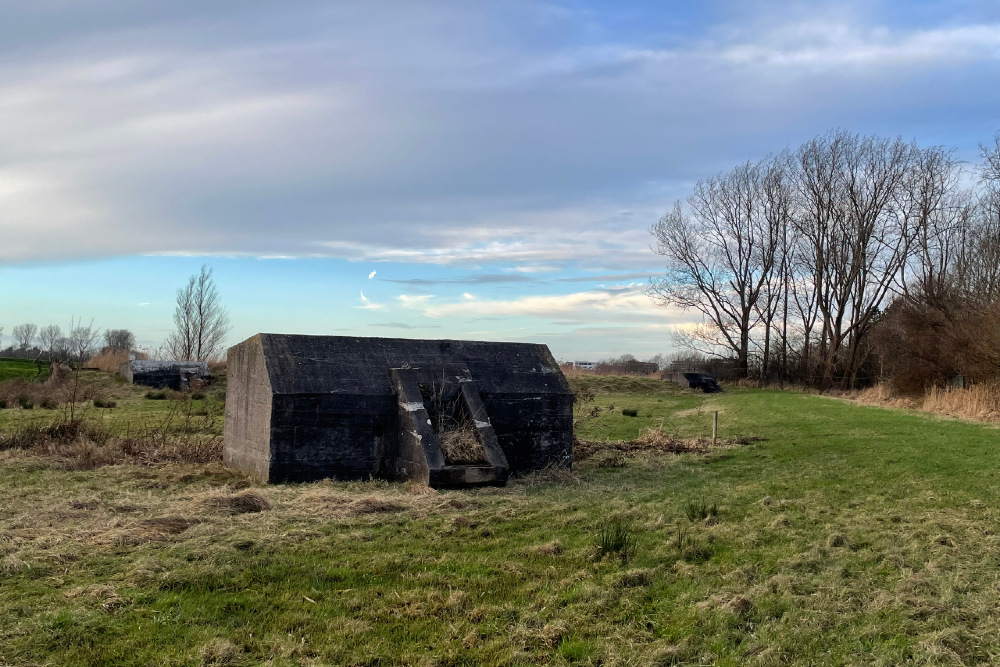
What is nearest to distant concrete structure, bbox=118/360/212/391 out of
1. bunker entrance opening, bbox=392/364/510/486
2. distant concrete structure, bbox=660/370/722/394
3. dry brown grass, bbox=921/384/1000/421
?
bunker entrance opening, bbox=392/364/510/486

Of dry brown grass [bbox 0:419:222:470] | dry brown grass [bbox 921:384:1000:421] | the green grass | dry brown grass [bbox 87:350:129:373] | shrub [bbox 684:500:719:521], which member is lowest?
shrub [bbox 684:500:719:521]

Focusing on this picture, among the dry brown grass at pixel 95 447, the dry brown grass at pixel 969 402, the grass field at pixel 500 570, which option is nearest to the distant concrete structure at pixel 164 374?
the dry brown grass at pixel 95 447

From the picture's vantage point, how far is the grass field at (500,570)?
450cm

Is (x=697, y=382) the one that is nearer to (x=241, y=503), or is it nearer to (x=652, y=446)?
(x=652, y=446)

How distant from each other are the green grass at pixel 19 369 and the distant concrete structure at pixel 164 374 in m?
3.34

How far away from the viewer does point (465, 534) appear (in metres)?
7.36

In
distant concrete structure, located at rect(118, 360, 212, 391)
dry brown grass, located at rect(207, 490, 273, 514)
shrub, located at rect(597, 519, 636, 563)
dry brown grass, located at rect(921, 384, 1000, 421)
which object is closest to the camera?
shrub, located at rect(597, 519, 636, 563)

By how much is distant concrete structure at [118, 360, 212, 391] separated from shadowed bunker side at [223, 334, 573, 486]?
19.1 m

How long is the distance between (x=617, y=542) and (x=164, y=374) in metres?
27.4

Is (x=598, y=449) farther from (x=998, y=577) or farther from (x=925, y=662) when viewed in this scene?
(x=925, y=662)

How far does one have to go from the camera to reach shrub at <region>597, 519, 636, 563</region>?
6551mm

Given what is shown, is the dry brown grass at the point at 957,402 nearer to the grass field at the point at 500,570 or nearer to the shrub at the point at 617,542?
the grass field at the point at 500,570

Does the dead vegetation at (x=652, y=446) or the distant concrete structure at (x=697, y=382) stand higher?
the distant concrete structure at (x=697, y=382)

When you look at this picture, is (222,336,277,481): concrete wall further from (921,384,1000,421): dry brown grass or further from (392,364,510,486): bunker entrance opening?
(921,384,1000,421): dry brown grass
